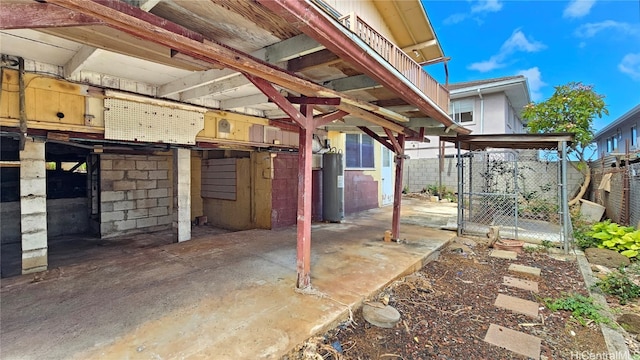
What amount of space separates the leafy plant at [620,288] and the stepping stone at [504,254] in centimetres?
120

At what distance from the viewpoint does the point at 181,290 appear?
3090 mm

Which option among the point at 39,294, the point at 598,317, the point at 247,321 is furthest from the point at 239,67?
the point at 598,317

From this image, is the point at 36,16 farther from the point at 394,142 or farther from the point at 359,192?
the point at 359,192

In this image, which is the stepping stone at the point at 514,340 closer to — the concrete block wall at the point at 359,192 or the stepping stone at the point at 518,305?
the stepping stone at the point at 518,305

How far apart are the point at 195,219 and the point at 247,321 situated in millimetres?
6370

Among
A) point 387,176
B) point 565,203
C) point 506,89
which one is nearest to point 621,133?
point 506,89

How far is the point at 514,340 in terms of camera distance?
248 centimetres

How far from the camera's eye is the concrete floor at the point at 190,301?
2119mm

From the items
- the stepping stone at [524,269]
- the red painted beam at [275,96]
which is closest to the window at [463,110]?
the stepping stone at [524,269]

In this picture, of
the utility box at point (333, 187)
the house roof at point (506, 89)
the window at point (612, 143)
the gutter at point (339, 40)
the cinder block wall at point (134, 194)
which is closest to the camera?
the gutter at point (339, 40)

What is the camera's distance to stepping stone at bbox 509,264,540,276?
406cm

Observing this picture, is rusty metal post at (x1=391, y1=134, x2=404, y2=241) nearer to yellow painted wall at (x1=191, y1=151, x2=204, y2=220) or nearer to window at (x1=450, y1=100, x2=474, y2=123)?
yellow painted wall at (x1=191, y1=151, x2=204, y2=220)

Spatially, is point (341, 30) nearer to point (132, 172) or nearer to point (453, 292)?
point (453, 292)

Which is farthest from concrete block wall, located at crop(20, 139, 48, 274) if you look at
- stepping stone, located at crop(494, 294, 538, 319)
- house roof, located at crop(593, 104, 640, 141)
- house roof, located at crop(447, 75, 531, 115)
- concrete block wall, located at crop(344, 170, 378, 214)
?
house roof, located at crop(593, 104, 640, 141)
